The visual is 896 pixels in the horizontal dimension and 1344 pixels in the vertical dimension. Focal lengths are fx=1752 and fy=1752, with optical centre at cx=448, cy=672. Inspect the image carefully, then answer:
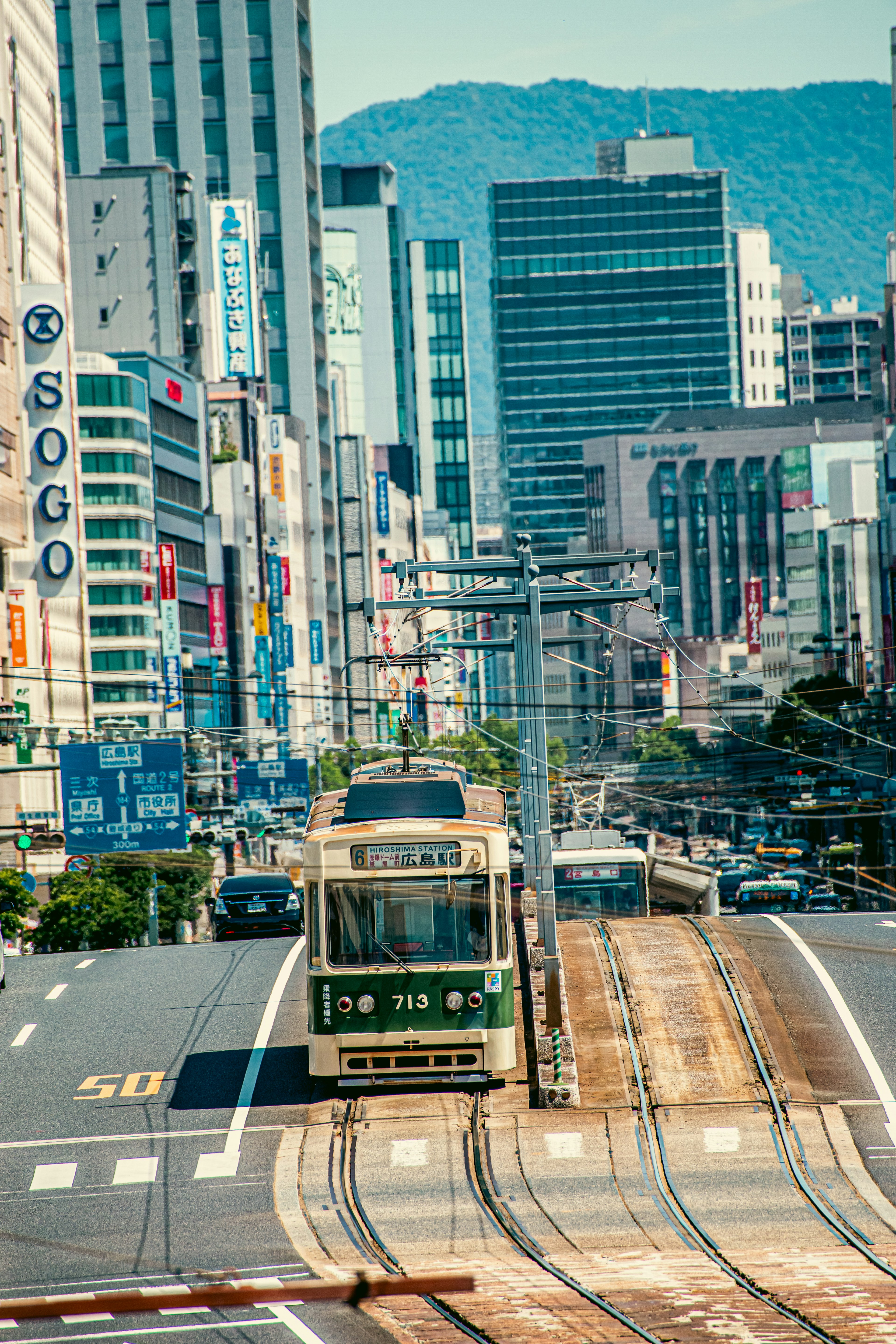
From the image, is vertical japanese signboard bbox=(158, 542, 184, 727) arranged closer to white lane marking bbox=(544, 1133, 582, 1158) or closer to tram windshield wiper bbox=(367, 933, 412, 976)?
tram windshield wiper bbox=(367, 933, 412, 976)

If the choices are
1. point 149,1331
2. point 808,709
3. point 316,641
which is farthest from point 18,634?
point 316,641

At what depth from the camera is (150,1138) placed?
71.6 ft

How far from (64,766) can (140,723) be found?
1979 inches

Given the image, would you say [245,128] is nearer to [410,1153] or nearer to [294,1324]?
[410,1153]

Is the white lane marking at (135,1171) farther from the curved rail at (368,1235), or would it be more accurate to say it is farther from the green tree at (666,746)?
the green tree at (666,746)

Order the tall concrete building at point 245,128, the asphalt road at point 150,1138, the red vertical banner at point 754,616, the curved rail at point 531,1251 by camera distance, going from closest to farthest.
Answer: the curved rail at point 531,1251, the asphalt road at point 150,1138, the tall concrete building at point 245,128, the red vertical banner at point 754,616

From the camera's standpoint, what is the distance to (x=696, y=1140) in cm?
2081

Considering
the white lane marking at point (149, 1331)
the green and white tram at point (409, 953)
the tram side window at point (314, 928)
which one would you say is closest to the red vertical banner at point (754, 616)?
the green and white tram at point (409, 953)

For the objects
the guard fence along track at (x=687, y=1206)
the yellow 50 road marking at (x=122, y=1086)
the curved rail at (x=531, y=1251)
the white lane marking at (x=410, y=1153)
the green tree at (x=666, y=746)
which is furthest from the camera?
the green tree at (x=666, y=746)

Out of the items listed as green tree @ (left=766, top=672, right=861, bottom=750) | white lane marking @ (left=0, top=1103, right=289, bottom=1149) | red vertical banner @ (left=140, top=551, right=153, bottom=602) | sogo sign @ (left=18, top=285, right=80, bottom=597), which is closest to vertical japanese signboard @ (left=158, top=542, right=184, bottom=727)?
red vertical banner @ (left=140, top=551, right=153, bottom=602)

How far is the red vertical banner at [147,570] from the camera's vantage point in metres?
98.9

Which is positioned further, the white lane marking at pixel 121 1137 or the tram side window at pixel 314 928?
the tram side window at pixel 314 928

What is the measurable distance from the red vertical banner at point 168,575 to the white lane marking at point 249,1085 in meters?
63.5

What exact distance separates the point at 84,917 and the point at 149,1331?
4131 cm
